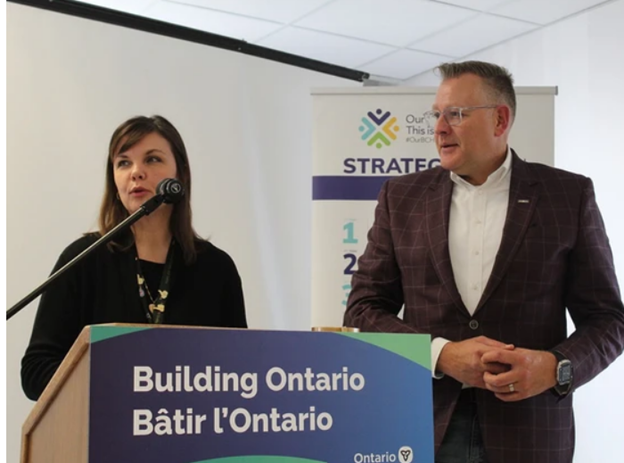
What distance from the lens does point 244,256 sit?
182 inches

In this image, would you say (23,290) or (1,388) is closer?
(1,388)

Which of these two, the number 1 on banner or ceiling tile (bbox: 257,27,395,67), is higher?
ceiling tile (bbox: 257,27,395,67)

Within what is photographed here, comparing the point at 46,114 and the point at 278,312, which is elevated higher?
the point at 46,114

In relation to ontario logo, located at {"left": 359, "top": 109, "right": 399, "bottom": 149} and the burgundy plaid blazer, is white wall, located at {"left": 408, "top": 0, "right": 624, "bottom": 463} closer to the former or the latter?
ontario logo, located at {"left": 359, "top": 109, "right": 399, "bottom": 149}

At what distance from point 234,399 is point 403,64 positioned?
16.1 feet

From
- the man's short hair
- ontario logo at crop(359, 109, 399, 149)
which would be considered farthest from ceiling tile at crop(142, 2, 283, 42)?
the man's short hair

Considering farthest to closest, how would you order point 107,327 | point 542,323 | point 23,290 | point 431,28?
point 431,28, point 23,290, point 542,323, point 107,327

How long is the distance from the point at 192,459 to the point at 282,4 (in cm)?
382

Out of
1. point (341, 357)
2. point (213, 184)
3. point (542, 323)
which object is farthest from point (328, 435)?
point (213, 184)

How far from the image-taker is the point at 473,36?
5113 millimetres

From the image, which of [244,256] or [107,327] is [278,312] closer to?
[244,256]

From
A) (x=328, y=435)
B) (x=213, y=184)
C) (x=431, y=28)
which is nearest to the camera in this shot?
(x=328, y=435)

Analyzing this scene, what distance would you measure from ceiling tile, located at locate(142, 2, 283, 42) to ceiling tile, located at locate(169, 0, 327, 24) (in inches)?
2.7

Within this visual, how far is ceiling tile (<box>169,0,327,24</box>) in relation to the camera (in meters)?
4.48
